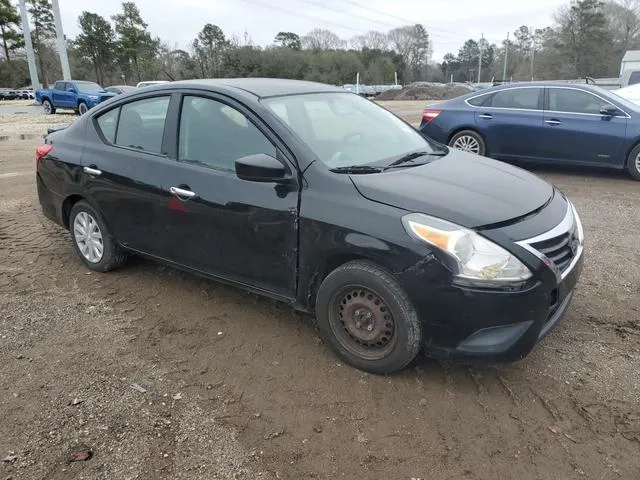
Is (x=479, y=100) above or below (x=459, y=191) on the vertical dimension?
above

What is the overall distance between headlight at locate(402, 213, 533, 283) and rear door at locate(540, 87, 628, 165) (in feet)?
20.8

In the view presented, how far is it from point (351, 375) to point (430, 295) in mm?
731

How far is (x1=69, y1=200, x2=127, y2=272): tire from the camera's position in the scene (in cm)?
450

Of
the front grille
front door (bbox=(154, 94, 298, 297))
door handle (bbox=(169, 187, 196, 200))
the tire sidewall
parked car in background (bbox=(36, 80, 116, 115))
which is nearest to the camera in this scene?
the front grille

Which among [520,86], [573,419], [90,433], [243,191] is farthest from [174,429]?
[520,86]

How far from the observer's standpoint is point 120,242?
436 centimetres

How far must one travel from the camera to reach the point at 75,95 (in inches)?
951

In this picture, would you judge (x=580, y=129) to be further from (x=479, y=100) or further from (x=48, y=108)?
(x=48, y=108)

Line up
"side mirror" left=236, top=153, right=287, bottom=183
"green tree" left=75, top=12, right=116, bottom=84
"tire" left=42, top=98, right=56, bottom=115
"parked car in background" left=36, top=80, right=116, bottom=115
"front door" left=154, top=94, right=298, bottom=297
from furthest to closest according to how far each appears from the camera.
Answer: "green tree" left=75, top=12, right=116, bottom=84
"tire" left=42, top=98, right=56, bottom=115
"parked car in background" left=36, top=80, right=116, bottom=115
"front door" left=154, top=94, right=298, bottom=297
"side mirror" left=236, top=153, right=287, bottom=183

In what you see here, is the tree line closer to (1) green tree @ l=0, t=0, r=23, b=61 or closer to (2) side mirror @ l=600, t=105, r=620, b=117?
(1) green tree @ l=0, t=0, r=23, b=61

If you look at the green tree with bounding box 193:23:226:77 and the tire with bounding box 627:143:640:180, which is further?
the green tree with bounding box 193:23:226:77

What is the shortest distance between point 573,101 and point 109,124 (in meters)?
6.98

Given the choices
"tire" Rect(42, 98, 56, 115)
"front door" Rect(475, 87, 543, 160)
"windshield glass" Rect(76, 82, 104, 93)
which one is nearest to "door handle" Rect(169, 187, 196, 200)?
"front door" Rect(475, 87, 543, 160)

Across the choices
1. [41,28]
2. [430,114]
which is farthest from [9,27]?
[430,114]
